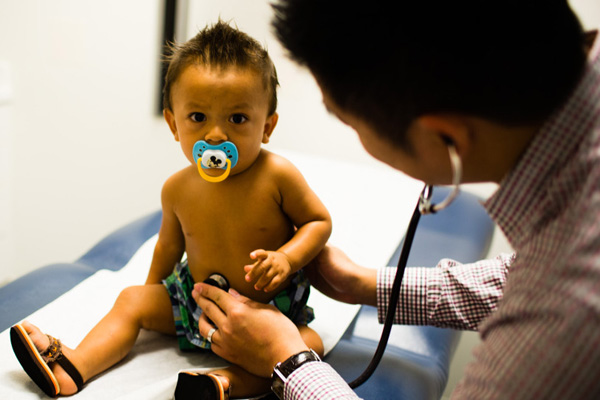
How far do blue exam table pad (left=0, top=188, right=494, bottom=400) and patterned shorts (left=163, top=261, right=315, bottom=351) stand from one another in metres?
0.13

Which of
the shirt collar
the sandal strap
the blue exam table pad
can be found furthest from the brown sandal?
the shirt collar

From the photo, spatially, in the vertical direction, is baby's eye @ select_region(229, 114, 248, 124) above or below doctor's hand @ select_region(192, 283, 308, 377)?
above

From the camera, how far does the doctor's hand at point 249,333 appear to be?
911 millimetres

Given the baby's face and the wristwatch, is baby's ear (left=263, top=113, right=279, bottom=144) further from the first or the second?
the wristwatch

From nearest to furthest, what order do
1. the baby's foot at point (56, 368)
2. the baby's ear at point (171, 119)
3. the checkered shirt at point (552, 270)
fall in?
1. the checkered shirt at point (552, 270)
2. the baby's foot at point (56, 368)
3. the baby's ear at point (171, 119)

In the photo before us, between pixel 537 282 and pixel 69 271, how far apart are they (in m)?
1.09

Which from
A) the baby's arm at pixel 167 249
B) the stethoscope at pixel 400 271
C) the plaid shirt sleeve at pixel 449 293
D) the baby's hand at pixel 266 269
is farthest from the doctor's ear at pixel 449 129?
the baby's arm at pixel 167 249

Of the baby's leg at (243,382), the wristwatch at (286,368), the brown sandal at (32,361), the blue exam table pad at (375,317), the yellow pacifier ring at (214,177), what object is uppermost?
the yellow pacifier ring at (214,177)

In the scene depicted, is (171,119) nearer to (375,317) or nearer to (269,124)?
(269,124)

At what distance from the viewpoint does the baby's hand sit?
90 centimetres

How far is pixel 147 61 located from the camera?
2.51 m

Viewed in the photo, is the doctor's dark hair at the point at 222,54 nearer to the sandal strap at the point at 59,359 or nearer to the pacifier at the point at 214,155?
the pacifier at the point at 214,155

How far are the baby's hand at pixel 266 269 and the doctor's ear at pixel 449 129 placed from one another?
381mm

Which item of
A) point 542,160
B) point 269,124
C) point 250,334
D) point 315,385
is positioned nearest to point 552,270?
point 542,160
